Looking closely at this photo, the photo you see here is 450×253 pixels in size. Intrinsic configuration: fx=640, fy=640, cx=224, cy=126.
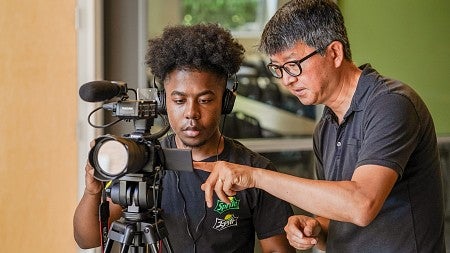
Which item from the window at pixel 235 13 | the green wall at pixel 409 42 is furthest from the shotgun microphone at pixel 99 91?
the green wall at pixel 409 42

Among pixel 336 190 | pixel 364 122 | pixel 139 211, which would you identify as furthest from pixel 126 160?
pixel 364 122

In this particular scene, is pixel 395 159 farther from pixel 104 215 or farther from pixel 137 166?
pixel 104 215

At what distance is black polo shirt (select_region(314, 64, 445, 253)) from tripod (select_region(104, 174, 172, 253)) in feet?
1.40

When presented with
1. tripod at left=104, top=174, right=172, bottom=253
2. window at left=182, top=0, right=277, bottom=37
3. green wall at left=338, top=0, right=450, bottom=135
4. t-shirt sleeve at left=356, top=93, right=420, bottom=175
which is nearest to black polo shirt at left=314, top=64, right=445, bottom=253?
t-shirt sleeve at left=356, top=93, right=420, bottom=175

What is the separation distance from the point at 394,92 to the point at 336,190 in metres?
0.27

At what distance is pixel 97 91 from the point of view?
1261 millimetres

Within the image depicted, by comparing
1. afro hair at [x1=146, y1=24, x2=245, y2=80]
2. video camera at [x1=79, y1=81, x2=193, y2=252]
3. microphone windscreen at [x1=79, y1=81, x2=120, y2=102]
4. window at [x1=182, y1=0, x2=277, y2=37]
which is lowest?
video camera at [x1=79, y1=81, x2=193, y2=252]

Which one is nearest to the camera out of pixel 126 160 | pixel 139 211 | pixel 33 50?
pixel 126 160

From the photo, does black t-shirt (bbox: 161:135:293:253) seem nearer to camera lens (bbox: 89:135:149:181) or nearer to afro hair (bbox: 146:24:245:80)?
afro hair (bbox: 146:24:245:80)

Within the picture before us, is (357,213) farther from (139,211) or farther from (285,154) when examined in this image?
(285,154)

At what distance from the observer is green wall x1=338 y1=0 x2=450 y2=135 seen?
10.2ft

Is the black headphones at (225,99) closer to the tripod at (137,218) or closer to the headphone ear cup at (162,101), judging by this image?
the headphone ear cup at (162,101)

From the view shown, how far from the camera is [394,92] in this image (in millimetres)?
1351

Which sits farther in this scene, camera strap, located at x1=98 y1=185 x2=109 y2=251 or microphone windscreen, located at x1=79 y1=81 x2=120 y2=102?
camera strap, located at x1=98 y1=185 x2=109 y2=251
